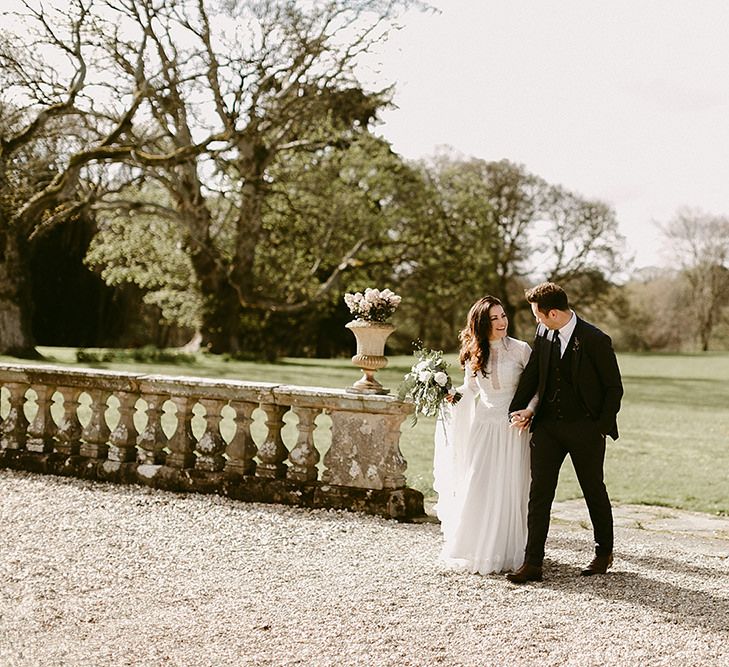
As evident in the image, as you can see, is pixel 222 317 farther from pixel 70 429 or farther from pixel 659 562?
pixel 659 562

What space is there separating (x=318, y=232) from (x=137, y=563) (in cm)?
2260

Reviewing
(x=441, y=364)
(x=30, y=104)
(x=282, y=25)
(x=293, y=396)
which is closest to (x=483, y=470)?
(x=441, y=364)

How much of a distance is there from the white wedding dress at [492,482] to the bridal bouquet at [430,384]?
184 mm

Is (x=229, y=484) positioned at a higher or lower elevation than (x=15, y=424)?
lower

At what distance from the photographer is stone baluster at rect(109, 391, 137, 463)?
7516 millimetres

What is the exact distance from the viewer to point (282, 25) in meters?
19.2

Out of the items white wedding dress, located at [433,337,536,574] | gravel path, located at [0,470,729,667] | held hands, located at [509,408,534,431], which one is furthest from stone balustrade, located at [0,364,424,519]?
held hands, located at [509,408,534,431]

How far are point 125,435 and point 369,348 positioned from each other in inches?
89.9

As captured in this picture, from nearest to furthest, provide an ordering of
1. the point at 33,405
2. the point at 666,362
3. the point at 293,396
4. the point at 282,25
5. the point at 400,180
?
the point at 293,396 < the point at 33,405 < the point at 282,25 < the point at 400,180 < the point at 666,362

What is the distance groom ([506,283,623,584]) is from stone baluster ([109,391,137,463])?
144 inches

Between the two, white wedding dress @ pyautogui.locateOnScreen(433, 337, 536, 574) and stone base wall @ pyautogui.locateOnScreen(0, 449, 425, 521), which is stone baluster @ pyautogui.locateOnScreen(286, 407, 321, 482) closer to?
stone base wall @ pyautogui.locateOnScreen(0, 449, 425, 521)

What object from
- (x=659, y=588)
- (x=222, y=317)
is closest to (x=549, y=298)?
(x=659, y=588)

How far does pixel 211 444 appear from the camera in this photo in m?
7.16

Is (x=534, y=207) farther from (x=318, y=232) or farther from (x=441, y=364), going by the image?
(x=441, y=364)
